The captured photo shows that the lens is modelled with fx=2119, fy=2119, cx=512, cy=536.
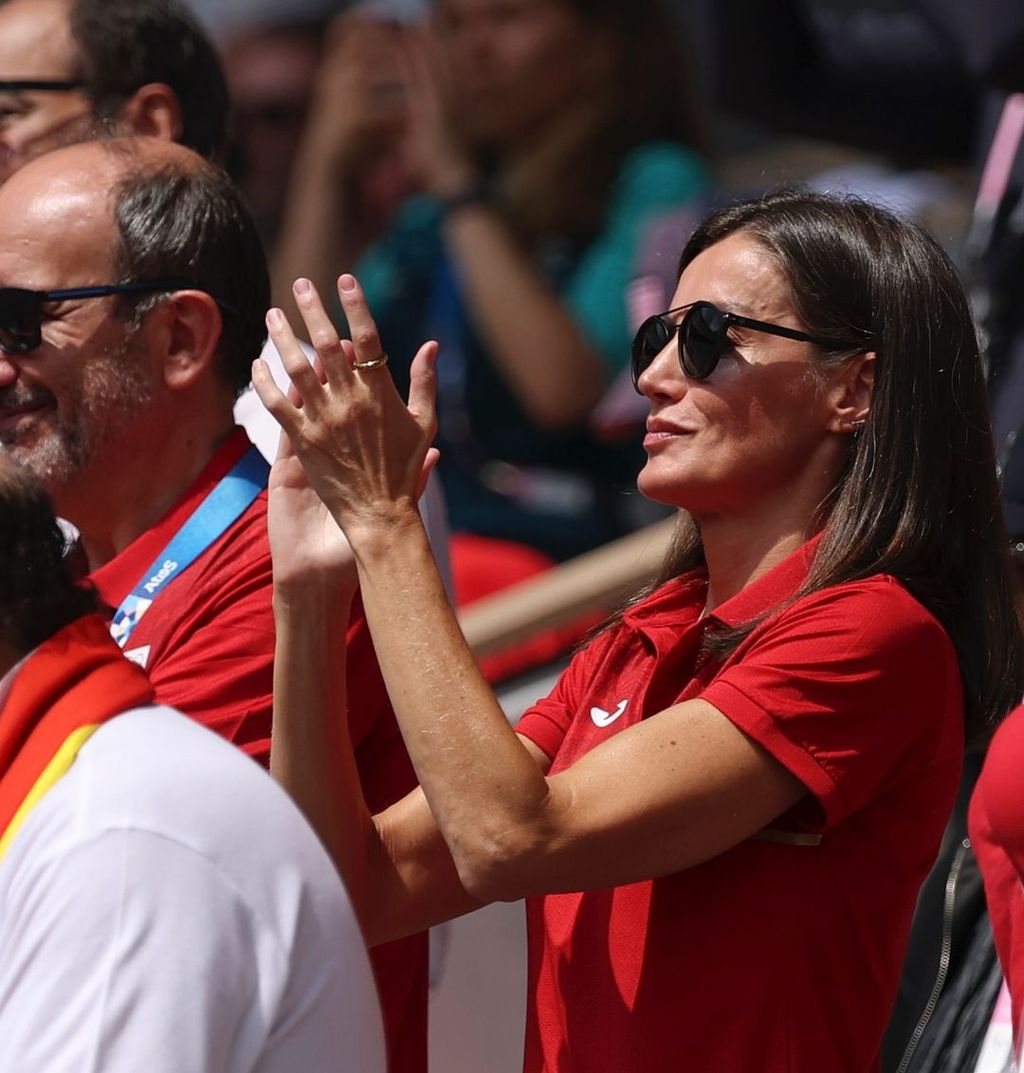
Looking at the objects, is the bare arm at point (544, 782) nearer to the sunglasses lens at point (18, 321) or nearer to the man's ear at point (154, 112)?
the sunglasses lens at point (18, 321)

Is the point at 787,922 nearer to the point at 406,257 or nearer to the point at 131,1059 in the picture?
the point at 131,1059

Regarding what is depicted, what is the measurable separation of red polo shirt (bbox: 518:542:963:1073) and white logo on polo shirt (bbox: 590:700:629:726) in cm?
9

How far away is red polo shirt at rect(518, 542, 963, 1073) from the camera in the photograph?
2.14m

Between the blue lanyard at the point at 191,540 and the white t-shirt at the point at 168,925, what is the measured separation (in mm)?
784

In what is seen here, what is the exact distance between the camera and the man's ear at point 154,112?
3602mm

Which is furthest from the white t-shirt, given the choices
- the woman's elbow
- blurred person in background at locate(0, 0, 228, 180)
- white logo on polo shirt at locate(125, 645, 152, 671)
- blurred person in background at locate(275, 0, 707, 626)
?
blurred person in background at locate(275, 0, 707, 626)

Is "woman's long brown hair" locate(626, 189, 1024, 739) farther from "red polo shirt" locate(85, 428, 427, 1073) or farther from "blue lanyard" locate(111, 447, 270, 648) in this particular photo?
"blue lanyard" locate(111, 447, 270, 648)

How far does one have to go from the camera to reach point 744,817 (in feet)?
6.93

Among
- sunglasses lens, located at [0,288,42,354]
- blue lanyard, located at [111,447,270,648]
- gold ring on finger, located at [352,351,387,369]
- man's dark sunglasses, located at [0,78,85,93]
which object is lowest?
blue lanyard, located at [111,447,270,648]

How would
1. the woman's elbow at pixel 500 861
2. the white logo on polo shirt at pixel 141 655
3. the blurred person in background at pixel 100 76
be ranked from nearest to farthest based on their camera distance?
the woman's elbow at pixel 500 861 < the white logo on polo shirt at pixel 141 655 < the blurred person in background at pixel 100 76

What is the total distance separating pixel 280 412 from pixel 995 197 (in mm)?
1953

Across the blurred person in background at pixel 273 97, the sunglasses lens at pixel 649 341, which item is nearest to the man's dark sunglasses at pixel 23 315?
the sunglasses lens at pixel 649 341

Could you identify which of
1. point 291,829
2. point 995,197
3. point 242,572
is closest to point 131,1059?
point 291,829

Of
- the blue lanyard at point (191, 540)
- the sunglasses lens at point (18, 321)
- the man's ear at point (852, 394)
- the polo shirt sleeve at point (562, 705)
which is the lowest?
the polo shirt sleeve at point (562, 705)
